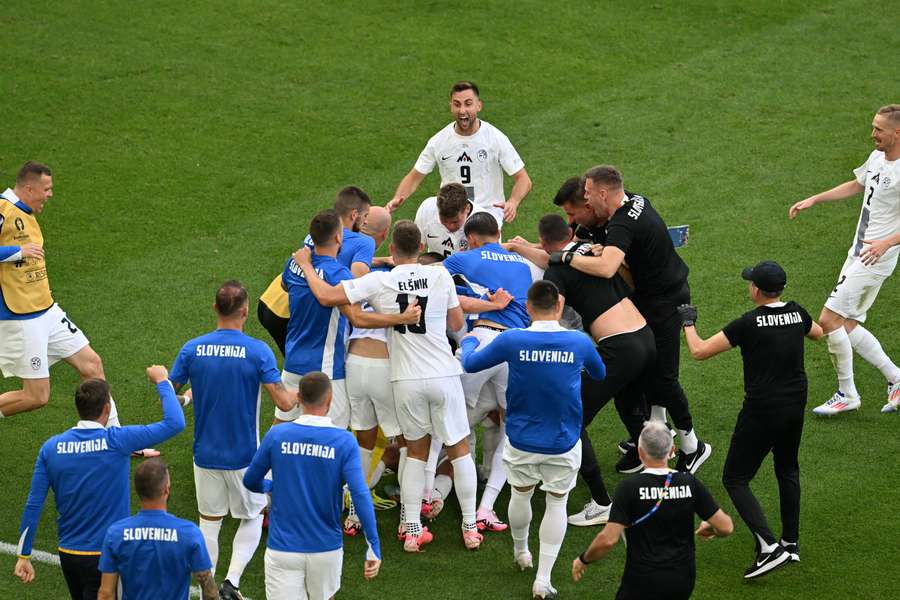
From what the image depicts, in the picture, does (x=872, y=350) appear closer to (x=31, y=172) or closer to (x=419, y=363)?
(x=419, y=363)

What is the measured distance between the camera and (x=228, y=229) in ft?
43.4

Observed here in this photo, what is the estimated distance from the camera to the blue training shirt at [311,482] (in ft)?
22.0

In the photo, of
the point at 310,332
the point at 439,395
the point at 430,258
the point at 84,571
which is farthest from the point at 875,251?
the point at 84,571

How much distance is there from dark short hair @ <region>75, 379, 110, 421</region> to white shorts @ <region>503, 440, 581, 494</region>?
261 cm

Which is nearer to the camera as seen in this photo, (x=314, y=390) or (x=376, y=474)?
(x=314, y=390)

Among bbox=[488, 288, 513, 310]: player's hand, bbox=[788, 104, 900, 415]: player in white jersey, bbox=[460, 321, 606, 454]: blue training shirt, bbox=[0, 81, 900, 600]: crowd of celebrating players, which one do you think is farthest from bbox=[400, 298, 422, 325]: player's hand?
bbox=[788, 104, 900, 415]: player in white jersey

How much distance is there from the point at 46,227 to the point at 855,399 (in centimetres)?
837

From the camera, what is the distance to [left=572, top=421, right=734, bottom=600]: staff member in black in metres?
6.63

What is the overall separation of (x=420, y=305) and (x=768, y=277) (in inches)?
89.1

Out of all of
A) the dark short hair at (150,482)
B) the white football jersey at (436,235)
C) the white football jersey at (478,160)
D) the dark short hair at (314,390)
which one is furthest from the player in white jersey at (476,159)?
the dark short hair at (150,482)

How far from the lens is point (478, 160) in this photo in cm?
1112

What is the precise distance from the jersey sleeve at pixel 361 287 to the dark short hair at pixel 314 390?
1.51 metres

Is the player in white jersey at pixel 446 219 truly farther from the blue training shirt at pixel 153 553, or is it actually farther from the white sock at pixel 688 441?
the blue training shirt at pixel 153 553

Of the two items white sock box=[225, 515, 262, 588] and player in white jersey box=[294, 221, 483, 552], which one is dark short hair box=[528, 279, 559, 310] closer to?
player in white jersey box=[294, 221, 483, 552]
